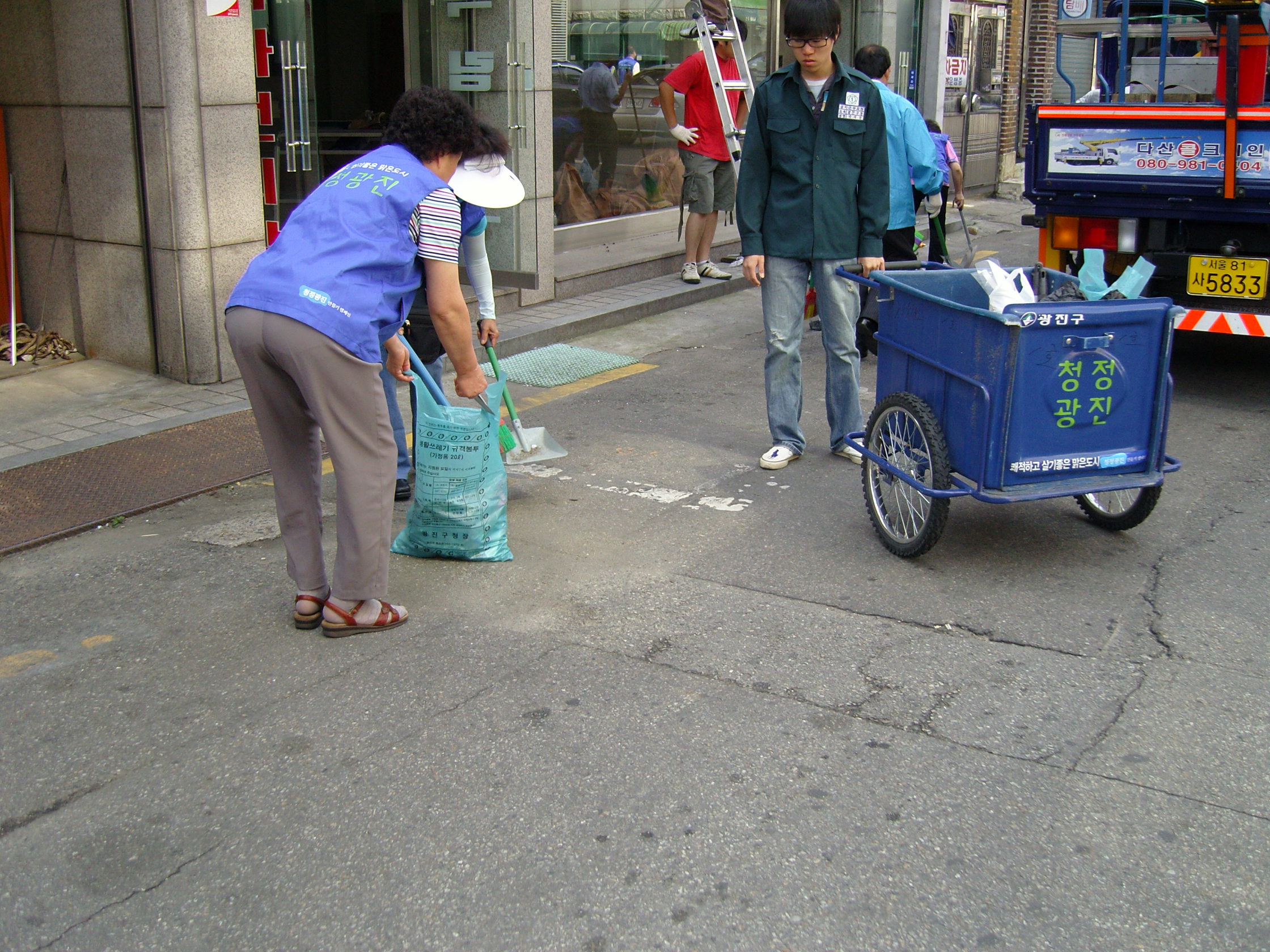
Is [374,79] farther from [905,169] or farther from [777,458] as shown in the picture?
[777,458]

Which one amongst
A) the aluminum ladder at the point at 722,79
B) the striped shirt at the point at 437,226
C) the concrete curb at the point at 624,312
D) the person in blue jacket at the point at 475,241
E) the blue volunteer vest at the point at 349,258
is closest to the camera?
the blue volunteer vest at the point at 349,258

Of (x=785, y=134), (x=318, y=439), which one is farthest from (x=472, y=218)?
(x=785, y=134)

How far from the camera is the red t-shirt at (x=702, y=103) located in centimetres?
995

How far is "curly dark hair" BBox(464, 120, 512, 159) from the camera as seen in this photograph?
4027mm

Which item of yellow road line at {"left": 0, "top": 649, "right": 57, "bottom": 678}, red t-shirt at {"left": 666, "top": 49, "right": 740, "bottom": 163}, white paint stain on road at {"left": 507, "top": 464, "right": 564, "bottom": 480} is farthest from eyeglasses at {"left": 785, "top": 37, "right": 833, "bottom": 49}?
red t-shirt at {"left": 666, "top": 49, "right": 740, "bottom": 163}

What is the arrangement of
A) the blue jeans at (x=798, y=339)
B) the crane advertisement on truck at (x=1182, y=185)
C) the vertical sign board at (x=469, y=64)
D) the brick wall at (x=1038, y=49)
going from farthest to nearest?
the brick wall at (x=1038, y=49)
the vertical sign board at (x=469, y=64)
the crane advertisement on truck at (x=1182, y=185)
the blue jeans at (x=798, y=339)

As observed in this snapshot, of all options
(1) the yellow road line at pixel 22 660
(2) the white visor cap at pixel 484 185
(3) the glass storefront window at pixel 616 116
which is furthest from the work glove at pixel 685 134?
(1) the yellow road line at pixel 22 660

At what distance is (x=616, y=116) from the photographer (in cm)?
1110

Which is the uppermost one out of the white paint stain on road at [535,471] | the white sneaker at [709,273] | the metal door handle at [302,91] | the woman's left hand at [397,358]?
the metal door handle at [302,91]

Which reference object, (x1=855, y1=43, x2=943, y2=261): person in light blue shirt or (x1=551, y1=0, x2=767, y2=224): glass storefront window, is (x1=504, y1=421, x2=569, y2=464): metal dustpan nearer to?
(x1=855, y1=43, x2=943, y2=261): person in light blue shirt

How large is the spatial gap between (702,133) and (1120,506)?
6.02 meters

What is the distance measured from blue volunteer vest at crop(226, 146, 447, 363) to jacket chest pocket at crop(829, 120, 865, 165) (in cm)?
225

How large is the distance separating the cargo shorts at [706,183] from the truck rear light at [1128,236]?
3521 millimetres

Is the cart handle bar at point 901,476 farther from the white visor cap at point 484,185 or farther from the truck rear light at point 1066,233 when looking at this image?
the truck rear light at point 1066,233
